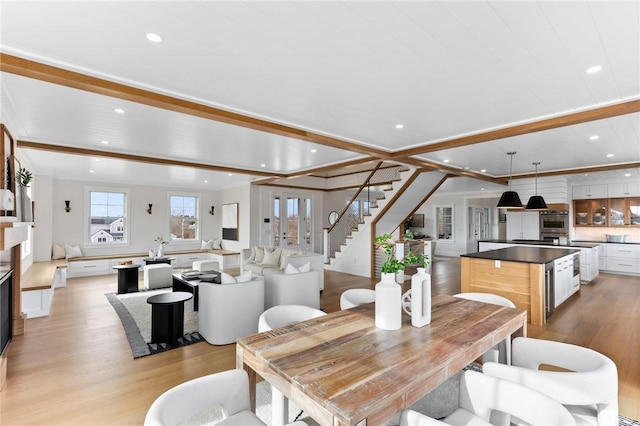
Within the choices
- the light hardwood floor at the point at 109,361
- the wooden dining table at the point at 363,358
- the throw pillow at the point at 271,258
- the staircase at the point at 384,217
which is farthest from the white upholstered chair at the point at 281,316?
the staircase at the point at 384,217

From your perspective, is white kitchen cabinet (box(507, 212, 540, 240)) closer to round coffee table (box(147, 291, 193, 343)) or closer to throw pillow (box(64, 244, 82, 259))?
round coffee table (box(147, 291, 193, 343))

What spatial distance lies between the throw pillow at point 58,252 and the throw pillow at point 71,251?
76 mm

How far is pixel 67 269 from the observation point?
7.32 meters

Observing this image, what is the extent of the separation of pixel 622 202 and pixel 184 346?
10.3 m

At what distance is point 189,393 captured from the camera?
1.44 metres

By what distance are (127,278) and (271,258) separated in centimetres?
271

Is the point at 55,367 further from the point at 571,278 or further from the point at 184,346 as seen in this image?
the point at 571,278

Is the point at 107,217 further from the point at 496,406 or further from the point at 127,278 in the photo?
the point at 496,406

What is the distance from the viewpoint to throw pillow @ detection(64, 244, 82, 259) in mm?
7621

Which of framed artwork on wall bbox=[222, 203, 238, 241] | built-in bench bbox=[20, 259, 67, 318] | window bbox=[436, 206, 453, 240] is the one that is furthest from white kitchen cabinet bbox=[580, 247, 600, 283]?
built-in bench bbox=[20, 259, 67, 318]

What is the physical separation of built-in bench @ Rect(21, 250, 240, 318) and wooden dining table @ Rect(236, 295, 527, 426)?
4544 mm

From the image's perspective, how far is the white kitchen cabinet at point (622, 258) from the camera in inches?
293

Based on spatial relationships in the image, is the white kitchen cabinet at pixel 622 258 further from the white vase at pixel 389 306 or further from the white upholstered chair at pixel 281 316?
the white upholstered chair at pixel 281 316

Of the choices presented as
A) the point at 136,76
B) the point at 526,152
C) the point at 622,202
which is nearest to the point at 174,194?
the point at 136,76
